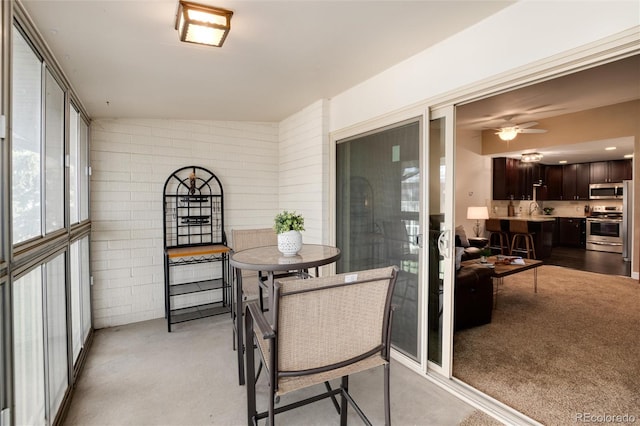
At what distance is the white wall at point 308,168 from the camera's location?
12.0ft

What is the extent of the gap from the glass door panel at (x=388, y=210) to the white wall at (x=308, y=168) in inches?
8.3

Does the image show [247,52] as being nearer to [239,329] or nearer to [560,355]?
[239,329]

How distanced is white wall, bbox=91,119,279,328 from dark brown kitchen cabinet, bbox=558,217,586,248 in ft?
30.7

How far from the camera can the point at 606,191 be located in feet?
Result: 27.8

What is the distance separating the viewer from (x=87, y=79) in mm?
2654

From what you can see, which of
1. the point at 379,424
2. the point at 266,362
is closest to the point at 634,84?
the point at 379,424

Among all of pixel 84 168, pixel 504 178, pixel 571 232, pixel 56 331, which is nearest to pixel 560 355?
pixel 56 331

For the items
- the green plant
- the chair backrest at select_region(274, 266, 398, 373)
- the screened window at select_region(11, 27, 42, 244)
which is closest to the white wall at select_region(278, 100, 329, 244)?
the green plant

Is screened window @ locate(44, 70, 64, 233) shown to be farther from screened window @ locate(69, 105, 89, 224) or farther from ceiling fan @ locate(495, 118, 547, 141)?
ceiling fan @ locate(495, 118, 547, 141)

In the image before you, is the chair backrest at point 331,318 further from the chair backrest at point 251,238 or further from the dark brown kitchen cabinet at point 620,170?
the dark brown kitchen cabinet at point 620,170

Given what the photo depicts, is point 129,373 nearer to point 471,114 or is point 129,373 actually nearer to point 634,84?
point 471,114

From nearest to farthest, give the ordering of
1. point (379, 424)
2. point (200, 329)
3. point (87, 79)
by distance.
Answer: point (379, 424) < point (87, 79) < point (200, 329)

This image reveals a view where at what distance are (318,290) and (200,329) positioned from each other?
8.77 ft

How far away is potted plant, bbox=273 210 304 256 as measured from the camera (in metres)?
2.41
